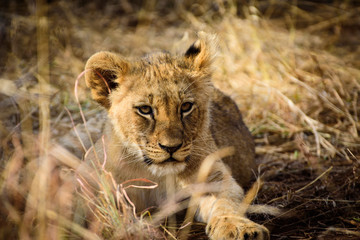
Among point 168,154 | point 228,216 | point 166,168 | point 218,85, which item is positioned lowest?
point 218,85

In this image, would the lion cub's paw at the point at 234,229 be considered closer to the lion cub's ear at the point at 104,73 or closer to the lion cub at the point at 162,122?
the lion cub at the point at 162,122

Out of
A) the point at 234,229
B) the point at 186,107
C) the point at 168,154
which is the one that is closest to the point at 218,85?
the point at 186,107

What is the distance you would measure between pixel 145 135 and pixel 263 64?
11.4 feet

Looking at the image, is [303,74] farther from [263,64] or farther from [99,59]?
[99,59]

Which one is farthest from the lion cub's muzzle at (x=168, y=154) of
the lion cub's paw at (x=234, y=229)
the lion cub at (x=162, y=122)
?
the lion cub's paw at (x=234, y=229)

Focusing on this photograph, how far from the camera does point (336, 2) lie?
26.1 feet

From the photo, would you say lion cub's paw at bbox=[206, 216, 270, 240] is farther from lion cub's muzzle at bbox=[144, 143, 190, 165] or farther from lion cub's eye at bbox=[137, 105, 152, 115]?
lion cub's eye at bbox=[137, 105, 152, 115]

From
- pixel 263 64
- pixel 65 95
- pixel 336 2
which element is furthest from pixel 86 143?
pixel 336 2

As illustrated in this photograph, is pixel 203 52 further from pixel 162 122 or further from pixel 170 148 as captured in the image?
pixel 170 148

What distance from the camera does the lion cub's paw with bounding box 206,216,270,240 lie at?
227 cm

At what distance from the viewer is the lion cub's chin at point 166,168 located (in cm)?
275

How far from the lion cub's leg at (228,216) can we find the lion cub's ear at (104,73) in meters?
1.07

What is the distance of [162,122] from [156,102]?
15cm

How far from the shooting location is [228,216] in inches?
97.0
